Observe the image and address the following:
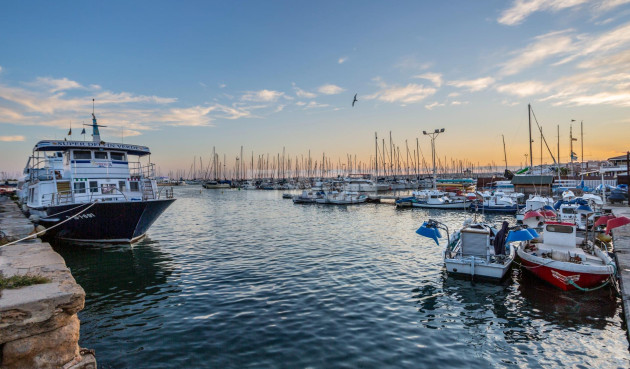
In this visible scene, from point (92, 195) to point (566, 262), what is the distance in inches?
1034

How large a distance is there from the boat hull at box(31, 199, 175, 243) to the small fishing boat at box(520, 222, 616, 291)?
72.3 feet

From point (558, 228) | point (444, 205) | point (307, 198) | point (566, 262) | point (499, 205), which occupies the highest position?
point (558, 228)

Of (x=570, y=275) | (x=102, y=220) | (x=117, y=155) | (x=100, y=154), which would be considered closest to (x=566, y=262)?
(x=570, y=275)

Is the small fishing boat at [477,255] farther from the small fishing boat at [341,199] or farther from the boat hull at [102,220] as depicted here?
the small fishing boat at [341,199]

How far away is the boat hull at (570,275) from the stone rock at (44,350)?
16266mm

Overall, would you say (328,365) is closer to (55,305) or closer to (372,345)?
(372,345)

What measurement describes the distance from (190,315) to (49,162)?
1970 cm

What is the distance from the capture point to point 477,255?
15.4 m

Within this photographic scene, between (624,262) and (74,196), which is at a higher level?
(74,196)

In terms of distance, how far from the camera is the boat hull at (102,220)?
20.1m

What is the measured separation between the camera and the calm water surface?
8594 mm

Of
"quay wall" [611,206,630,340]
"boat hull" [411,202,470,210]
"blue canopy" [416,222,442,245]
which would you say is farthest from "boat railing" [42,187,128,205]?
"boat hull" [411,202,470,210]

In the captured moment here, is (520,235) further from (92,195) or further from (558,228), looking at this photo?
(92,195)

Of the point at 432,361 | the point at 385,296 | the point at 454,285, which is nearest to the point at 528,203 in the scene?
the point at 454,285
